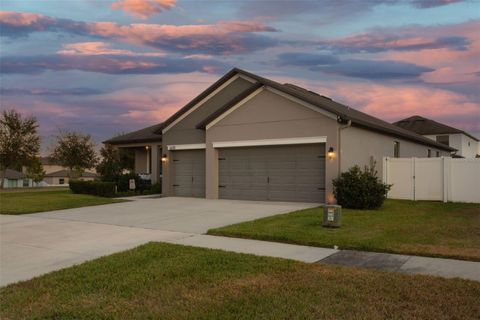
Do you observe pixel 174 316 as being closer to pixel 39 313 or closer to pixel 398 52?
pixel 39 313

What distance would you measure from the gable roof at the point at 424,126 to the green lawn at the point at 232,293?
43.3m

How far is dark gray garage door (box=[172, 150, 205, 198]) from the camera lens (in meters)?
21.7

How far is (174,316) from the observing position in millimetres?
4902

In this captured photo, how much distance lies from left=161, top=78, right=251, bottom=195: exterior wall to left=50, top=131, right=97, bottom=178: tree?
53.2 feet

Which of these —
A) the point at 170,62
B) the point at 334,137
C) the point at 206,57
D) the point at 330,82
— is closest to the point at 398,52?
the point at 334,137

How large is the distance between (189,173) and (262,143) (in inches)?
205

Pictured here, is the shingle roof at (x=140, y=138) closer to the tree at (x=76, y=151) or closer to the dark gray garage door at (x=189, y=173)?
the dark gray garage door at (x=189, y=173)

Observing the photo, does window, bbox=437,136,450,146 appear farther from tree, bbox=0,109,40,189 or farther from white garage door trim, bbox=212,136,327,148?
tree, bbox=0,109,40,189

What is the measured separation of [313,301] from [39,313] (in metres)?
3.27

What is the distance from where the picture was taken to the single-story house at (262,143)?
56.4ft

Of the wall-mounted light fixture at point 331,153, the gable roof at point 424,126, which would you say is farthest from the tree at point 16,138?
the gable roof at point 424,126

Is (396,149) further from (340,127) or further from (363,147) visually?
(340,127)

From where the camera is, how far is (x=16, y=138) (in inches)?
1348

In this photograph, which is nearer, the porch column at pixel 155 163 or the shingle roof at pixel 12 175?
the porch column at pixel 155 163
